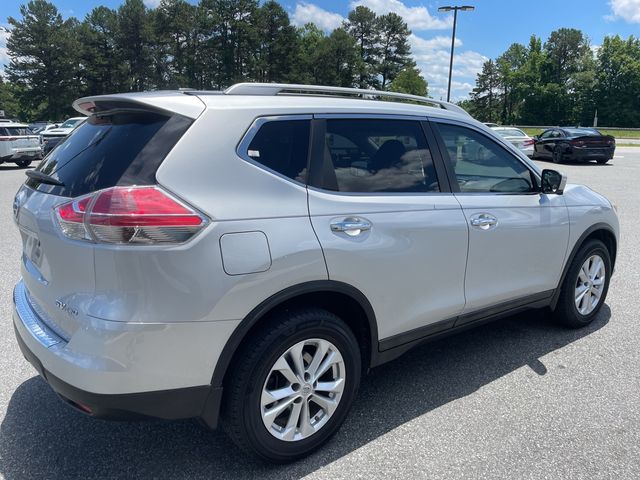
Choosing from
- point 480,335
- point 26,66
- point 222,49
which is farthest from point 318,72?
point 480,335

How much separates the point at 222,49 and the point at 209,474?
2917 inches

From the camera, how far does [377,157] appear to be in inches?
114

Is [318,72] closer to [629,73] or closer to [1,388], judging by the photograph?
[629,73]

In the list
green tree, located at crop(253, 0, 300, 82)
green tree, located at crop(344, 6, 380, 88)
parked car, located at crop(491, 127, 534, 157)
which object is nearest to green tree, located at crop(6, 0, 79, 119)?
green tree, located at crop(253, 0, 300, 82)

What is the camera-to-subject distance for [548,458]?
2625 millimetres

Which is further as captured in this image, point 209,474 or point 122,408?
point 209,474

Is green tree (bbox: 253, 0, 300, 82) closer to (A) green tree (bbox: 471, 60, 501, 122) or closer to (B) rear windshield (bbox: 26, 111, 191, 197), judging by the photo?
(A) green tree (bbox: 471, 60, 501, 122)

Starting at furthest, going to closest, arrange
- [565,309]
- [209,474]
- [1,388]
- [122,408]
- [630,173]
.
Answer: [630,173] → [565,309] → [1,388] → [209,474] → [122,408]

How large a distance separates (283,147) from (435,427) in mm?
1795

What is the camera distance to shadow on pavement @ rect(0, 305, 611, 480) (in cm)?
251

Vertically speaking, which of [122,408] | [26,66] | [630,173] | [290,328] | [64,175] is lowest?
[630,173]

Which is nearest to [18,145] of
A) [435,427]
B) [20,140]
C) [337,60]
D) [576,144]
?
[20,140]

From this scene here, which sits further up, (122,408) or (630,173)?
(122,408)

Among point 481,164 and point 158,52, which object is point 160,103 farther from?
point 158,52
